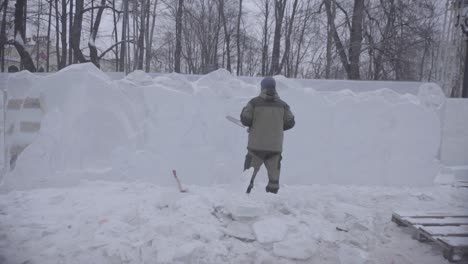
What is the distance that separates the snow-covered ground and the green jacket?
2.45 ft

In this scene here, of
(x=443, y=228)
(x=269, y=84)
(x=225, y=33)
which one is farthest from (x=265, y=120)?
(x=225, y=33)

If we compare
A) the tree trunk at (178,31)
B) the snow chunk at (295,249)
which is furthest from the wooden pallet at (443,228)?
the tree trunk at (178,31)

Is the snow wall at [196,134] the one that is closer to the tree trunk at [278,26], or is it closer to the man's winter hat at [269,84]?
the man's winter hat at [269,84]

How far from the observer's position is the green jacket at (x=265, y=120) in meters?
3.96

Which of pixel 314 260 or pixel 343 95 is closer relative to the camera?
pixel 314 260

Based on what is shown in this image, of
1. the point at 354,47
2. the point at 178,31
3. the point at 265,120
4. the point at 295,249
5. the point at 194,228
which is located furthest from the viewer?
the point at 178,31

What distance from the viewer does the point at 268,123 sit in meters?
3.96

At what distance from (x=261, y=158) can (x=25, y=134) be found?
3308 millimetres

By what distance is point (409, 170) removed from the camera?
5625mm

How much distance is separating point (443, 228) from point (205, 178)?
3.14 m

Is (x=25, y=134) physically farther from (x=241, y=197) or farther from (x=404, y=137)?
(x=404, y=137)

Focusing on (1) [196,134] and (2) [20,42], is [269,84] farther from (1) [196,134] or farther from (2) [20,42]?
(2) [20,42]

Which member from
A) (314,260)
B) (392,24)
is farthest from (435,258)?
(392,24)

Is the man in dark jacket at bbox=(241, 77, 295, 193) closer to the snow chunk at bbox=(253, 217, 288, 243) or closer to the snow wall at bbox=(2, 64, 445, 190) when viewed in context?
the snow chunk at bbox=(253, 217, 288, 243)
